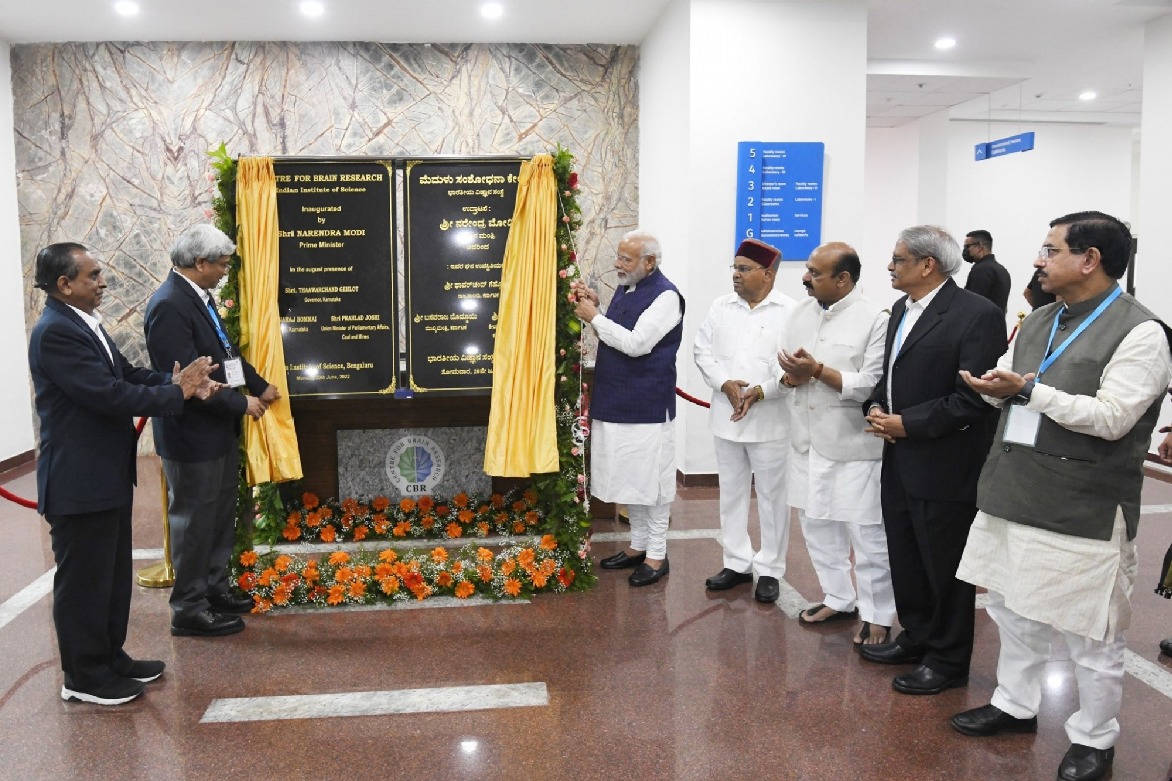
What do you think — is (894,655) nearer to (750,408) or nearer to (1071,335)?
(750,408)

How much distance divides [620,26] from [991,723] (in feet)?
19.9

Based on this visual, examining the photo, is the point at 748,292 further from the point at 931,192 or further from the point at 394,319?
the point at 931,192

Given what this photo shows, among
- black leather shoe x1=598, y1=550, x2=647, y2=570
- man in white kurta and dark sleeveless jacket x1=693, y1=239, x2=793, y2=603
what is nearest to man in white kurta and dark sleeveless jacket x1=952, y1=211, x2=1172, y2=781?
man in white kurta and dark sleeveless jacket x1=693, y1=239, x2=793, y2=603

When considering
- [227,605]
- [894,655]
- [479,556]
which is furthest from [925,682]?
[227,605]

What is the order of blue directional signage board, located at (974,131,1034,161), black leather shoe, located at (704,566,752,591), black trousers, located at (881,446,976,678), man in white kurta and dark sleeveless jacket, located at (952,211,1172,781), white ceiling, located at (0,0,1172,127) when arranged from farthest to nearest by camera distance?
blue directional signage board, located at (974,131,1034,161) → white ceiling, located at (0,0,1172,127) → black leather shoe, located at (704,566,752,591) → black trousers, located at (881,446,976,678) → man in white kurta and dark sleeveless jacket, located at (952,211,1172,781)

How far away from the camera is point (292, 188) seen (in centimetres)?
446

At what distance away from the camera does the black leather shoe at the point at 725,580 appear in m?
4.48

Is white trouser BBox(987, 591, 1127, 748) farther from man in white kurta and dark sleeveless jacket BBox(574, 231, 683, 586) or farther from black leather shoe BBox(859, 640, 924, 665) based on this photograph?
man in white kurta and dark sleeveless jacket BBox(574, 231, 683, 586)

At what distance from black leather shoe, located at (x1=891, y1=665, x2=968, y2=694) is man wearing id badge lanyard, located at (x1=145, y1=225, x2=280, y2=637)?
279cm

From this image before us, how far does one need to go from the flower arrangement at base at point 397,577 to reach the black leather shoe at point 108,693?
92cm

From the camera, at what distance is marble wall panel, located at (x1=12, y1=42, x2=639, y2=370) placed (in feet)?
24.6

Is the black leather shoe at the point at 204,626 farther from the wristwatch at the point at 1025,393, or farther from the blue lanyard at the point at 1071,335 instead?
the blue lanyard at the point at 1071,335

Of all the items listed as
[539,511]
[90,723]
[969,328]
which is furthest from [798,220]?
[90,723]

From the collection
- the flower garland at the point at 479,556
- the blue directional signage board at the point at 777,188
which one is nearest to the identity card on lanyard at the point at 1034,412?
the flower garland at the point at 479,556
